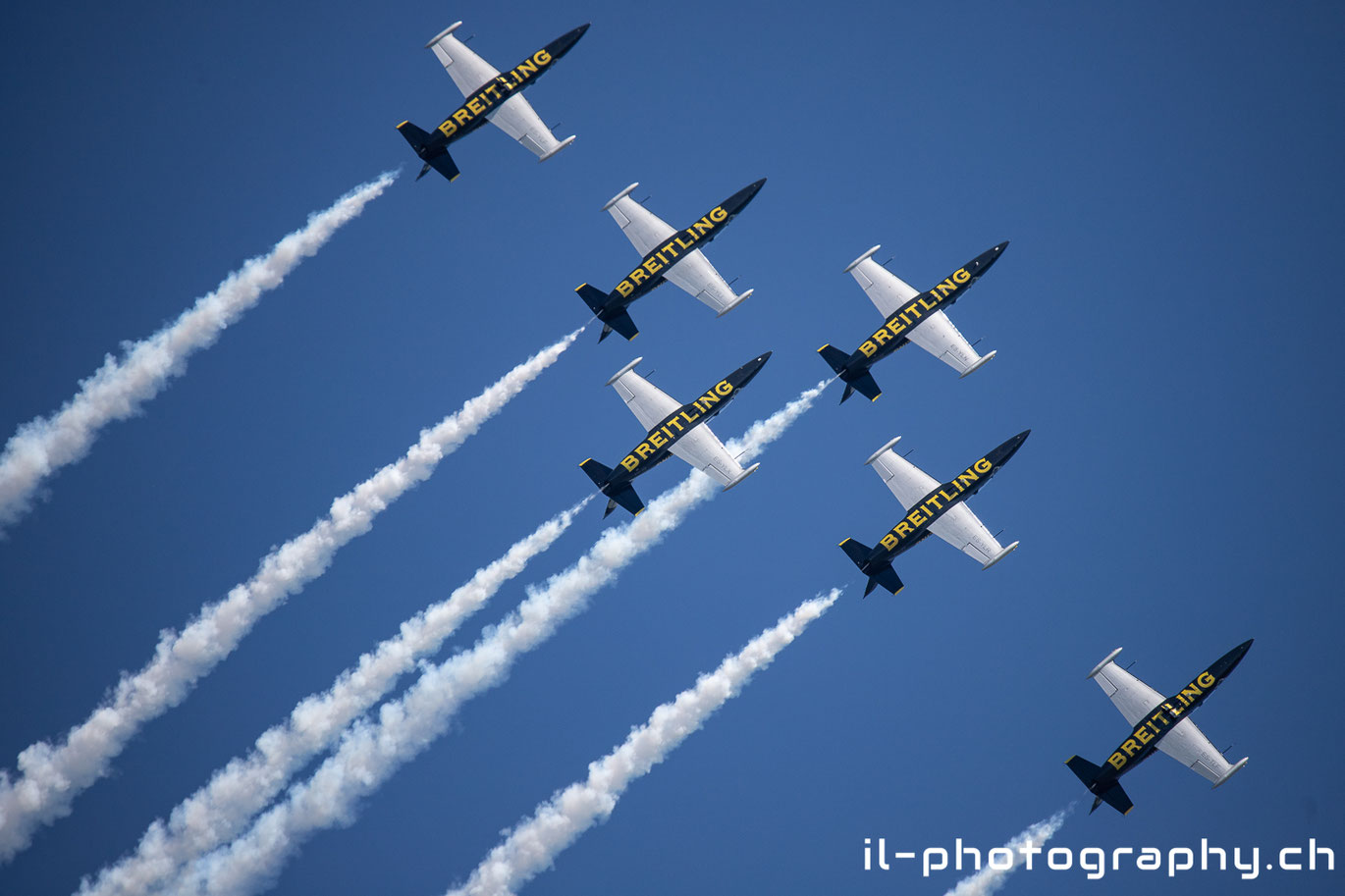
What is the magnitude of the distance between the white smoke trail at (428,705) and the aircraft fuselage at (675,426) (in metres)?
4.61

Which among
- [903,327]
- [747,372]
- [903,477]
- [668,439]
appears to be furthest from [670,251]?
[903,477]

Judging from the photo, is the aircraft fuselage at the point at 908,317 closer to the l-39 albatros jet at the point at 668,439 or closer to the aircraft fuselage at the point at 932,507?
the l-39 albatros jet at the point at 668,439

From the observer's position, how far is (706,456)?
6475cm

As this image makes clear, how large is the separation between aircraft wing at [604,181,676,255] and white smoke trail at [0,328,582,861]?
6049mm

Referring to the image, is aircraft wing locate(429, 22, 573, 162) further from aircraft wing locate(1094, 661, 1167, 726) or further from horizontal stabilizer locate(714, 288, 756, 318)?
aircraft wing locate(1094, 661, 1167, 726)

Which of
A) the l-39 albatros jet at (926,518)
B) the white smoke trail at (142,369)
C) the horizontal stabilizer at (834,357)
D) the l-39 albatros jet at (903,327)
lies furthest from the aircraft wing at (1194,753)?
the white smoke trail at (142,369)

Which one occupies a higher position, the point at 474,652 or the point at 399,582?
the point at 399,582

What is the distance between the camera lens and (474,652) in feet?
229

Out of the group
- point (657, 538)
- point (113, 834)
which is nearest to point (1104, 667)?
point (657, 538)

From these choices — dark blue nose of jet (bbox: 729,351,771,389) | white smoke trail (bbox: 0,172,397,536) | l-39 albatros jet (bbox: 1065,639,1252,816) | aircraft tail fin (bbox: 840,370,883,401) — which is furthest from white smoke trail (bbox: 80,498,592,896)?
l-39 albatros jet (bbox: 1065,639,1252,816)

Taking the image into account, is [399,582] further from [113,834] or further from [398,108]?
[398,108]

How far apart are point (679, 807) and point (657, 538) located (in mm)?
38887

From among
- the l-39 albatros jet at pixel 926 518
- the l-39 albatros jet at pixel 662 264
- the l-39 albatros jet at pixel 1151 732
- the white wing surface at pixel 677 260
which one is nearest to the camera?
the l-39 albatros jet at pixel 926 518

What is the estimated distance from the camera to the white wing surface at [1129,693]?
67875mm
